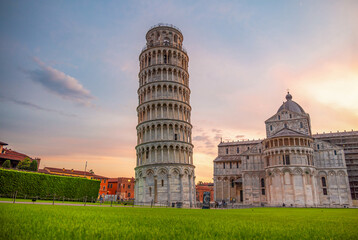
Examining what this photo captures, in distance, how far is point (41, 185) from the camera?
36.1m

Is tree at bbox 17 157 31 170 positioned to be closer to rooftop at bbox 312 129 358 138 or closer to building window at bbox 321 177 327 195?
building window at bbox 321 177 327 195

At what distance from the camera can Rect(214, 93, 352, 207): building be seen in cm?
5047

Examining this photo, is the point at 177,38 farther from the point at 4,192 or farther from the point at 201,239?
the point at 201,239

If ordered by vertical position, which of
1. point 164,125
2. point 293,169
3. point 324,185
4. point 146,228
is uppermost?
point 164,125

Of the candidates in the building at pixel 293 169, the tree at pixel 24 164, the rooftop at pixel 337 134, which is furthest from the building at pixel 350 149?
the tree at pixel 24 164

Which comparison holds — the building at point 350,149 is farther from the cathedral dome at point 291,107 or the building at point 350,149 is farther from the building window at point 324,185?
the cathedral dome at point 291,107

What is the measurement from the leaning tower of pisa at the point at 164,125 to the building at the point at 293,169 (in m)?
19.3

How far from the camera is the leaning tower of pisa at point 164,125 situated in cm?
4372

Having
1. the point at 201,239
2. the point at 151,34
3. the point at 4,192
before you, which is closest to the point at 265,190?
the point at 151,34

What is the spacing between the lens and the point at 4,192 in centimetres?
3166

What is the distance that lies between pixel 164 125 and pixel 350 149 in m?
50.1


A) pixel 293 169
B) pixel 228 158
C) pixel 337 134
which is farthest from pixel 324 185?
pixel 228 158

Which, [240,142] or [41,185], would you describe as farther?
[240,142]

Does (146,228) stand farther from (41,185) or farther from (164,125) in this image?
(164,125)
